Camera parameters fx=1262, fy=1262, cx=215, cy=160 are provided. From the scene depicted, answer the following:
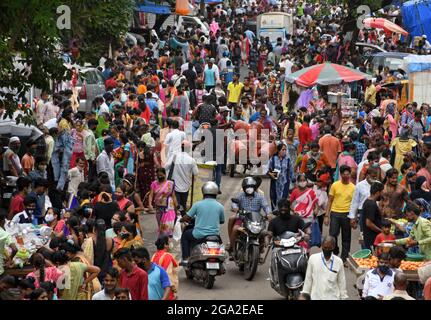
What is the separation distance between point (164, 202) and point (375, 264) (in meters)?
4.31

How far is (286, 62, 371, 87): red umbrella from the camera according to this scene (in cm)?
2806

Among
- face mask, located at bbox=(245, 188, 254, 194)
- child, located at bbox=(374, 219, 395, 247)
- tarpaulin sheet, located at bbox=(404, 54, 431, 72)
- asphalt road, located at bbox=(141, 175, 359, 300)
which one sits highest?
tarpaulin sheet, located at bbox=(404, 54, 431, 72)

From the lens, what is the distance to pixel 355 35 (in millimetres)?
39625

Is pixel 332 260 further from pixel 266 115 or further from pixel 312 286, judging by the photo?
pixel 266 115

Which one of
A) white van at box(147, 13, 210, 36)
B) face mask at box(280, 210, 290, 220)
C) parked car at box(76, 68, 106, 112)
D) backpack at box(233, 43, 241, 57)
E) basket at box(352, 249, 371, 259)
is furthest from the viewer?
white van at box(147, 13, 210, 36)

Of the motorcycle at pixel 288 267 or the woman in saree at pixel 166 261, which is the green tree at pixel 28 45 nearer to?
the woman in saree at pixel 166 261

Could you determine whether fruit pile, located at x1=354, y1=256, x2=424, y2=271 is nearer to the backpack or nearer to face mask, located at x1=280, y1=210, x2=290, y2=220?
face mask, located at x1=280, y1=210, x2=290, y2=220

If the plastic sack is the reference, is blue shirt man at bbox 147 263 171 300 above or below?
below

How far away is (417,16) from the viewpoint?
42.0 metres

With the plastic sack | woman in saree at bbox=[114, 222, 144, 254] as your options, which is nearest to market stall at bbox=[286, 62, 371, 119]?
woman in saree at bbox=[114, 222, 144, 254]

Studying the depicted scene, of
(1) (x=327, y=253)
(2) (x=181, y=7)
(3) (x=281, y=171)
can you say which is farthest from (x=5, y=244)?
(2) (x=181, y=7)

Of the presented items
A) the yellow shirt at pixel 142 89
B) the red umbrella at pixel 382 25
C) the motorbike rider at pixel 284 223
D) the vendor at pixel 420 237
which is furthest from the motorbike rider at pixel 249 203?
the red umbrella at pixel 382 25

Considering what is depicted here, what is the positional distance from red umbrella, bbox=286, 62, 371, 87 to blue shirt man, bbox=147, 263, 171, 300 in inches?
610

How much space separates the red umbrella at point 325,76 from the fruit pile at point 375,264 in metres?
13.4
